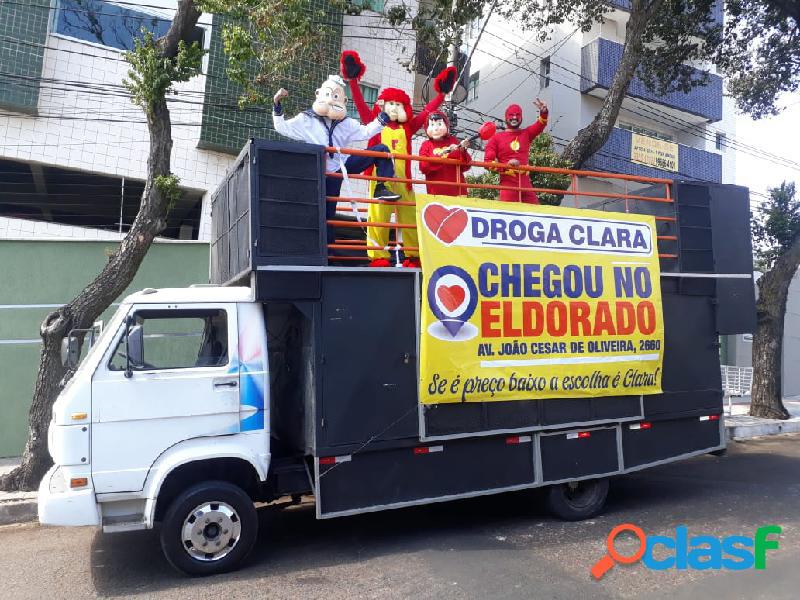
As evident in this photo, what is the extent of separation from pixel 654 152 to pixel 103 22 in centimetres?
1317

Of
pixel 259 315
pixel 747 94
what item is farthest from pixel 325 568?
pixel 747 94

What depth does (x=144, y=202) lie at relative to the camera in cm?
723

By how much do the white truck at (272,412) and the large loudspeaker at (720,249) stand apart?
184 centimetres

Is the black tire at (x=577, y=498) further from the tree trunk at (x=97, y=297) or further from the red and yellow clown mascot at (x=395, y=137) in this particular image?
the tree trunk at (x=97, y=297)

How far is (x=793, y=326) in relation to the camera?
16.6 m

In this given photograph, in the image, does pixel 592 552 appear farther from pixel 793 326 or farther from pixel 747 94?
pixel 793 326

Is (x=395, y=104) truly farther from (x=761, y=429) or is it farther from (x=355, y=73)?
(x=761, y=429)

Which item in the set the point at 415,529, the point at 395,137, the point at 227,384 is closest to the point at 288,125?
the point at 395,137

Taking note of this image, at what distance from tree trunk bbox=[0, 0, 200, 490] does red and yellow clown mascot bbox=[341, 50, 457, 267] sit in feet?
7.21

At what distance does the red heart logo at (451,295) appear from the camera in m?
5.12

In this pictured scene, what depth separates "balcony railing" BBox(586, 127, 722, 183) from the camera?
629 inches

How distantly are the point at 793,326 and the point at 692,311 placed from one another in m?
12.6

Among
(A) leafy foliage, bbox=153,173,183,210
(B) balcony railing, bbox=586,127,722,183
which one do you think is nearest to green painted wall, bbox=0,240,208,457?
(A) leafy foliage, bbox=153,173,183,210

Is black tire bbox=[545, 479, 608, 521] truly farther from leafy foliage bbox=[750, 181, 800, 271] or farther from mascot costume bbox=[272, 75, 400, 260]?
leafy foliage bbox=[750, 181, 800, 271]
